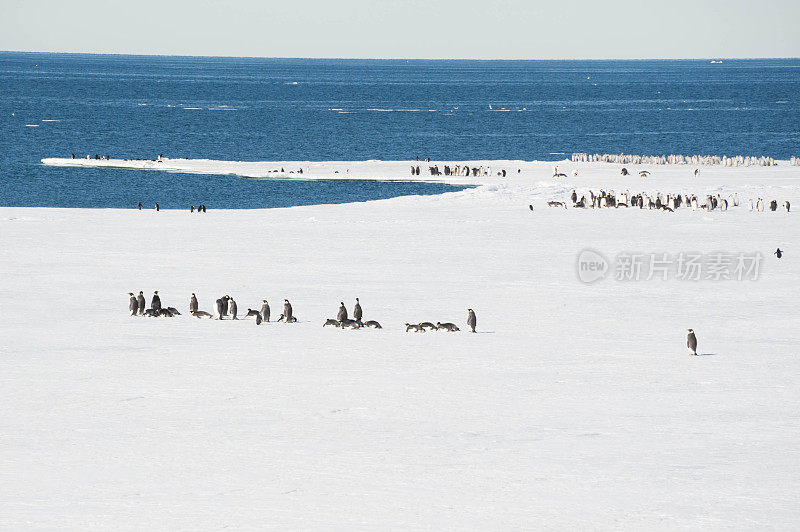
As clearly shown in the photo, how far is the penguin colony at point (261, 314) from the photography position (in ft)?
98.7

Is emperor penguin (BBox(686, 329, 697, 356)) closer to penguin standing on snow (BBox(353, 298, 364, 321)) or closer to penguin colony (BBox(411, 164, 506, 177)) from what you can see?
penguin standing on snow (BBox(353, 298, 364, 321))

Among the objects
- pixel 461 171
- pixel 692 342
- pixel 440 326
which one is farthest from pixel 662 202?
pixel 692 342

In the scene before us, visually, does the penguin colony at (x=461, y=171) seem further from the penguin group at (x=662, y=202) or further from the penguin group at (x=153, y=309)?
the penguin group at (x=153, y=309)

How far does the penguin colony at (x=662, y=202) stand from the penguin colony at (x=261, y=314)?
27.0 metres

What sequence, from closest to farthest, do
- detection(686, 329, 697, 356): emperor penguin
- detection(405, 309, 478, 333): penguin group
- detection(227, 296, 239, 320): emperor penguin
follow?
1. detection(686, 329, 697, 356): emperor penguin
2. detection(405, 309, 478, 333): penguin group
3. detection(227, 296, 239, 320): emperor penguin

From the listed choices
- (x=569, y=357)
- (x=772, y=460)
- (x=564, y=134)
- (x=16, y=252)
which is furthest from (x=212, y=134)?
(x=772, y=460)

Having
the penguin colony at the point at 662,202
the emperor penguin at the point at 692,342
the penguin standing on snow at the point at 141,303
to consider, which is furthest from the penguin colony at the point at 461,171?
the emperor penguin at the point at 692,342

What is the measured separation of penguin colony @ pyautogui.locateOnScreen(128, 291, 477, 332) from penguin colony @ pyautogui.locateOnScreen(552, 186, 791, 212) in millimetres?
26980

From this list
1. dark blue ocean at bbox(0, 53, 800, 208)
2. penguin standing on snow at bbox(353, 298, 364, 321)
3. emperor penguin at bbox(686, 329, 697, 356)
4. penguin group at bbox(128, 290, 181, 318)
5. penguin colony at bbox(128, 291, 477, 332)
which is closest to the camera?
emperor penguin at bbox(686, 329, 697, 356)

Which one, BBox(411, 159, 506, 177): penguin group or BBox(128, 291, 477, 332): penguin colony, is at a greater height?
BBox(411, 159, 506, 177): penguin group

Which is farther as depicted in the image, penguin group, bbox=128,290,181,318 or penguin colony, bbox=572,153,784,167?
penguin colony, bbox=572,153,784,167

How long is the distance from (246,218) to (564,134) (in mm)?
82751

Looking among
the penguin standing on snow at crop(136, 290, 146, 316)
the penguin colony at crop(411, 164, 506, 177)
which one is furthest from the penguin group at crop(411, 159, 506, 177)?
the penguin standing on snow at crop(136, 290, 146, 316)

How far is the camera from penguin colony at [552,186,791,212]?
5541 cm
